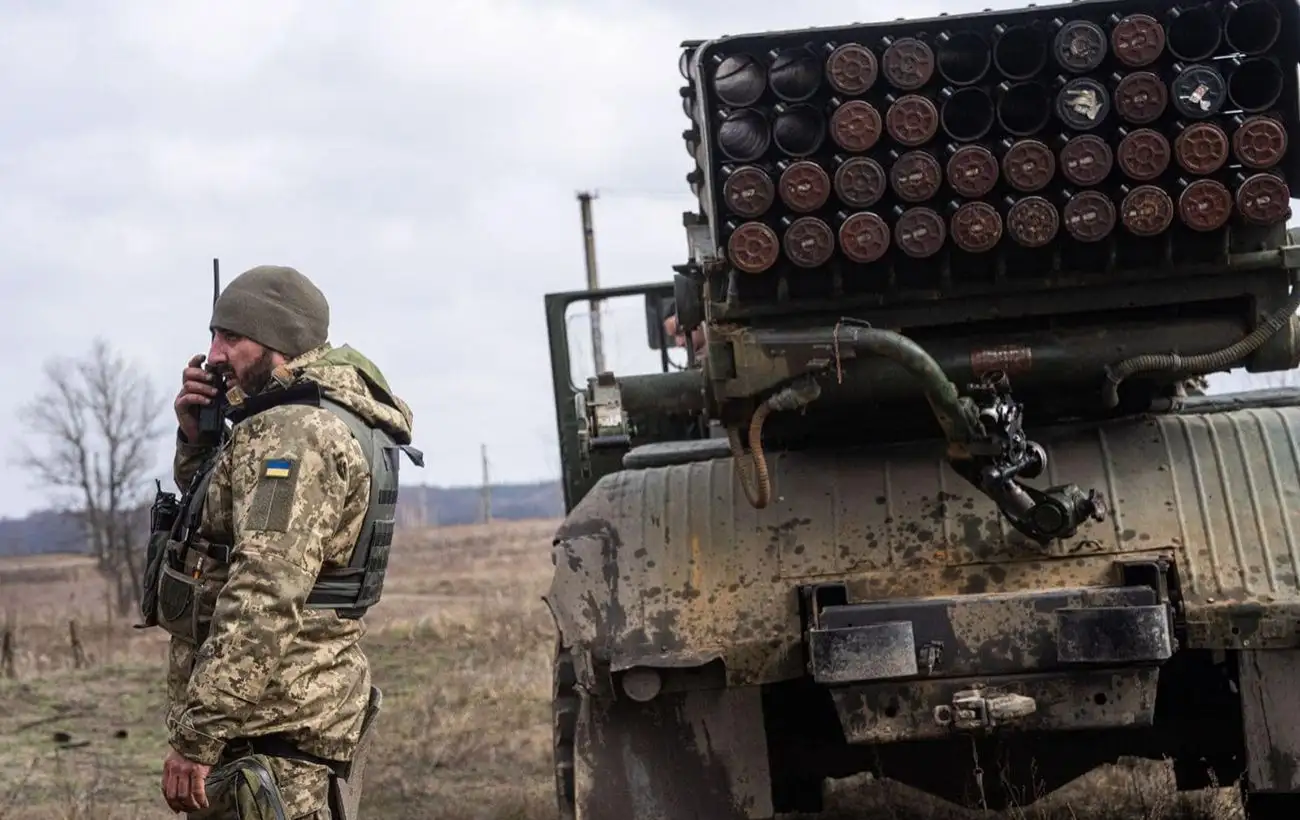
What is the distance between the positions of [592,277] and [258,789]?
1528 centimetres

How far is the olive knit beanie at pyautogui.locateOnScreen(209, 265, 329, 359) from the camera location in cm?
423

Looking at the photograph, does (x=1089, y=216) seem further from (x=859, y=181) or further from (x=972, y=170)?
(x=859, y=181)

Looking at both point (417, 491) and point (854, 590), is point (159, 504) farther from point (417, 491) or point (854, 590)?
point (417, 491)

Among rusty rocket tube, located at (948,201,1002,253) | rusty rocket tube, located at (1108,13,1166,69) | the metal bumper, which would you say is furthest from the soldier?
rusty rocket tube, located at (1108,13,1166,69)

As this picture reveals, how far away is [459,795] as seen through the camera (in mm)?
8516

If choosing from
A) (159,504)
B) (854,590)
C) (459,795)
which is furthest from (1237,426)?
(459,795)

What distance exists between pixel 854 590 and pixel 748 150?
1302 millimetres

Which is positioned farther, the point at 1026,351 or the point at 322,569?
the point at 1026,351

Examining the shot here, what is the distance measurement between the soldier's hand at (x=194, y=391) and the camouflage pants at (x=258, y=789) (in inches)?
38.4

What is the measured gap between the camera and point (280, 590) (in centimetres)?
379

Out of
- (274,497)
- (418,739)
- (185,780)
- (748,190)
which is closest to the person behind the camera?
(185,780)

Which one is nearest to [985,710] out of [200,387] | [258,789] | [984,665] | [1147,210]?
[984,665]

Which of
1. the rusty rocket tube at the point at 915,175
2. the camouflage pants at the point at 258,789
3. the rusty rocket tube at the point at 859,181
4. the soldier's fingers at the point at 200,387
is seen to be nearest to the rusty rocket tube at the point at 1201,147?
the rusty rocket tube at the point at 915,175

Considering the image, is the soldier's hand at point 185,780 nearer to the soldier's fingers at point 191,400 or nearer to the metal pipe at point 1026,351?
the soldier's fingers at point 191,400
